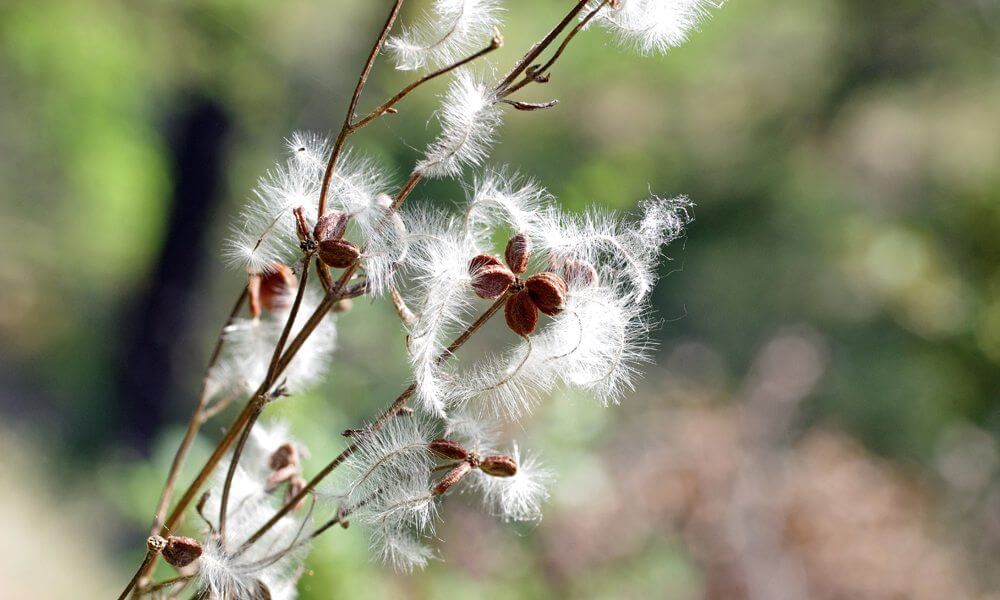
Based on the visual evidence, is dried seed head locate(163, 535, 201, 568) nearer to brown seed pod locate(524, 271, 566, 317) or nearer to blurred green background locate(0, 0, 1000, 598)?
brown seed pod locate(524, 271, 566, 317)

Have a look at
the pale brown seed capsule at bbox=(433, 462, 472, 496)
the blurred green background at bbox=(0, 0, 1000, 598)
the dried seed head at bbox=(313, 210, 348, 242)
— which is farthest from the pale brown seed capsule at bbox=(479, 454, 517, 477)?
the blurred green background at bbox=(0, 0, 1000, 598)

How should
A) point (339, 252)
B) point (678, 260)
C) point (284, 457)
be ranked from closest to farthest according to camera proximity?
point (339, 252) → point (284, 457) → point (678, 260)

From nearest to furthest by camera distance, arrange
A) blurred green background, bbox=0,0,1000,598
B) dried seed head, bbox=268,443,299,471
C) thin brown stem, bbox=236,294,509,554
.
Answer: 1. thin brown stem, bbox=236,294,509,554
2. dried seed head, bbox=268,443,299,471
3. blurred green background, bbox=0,0,1000,598

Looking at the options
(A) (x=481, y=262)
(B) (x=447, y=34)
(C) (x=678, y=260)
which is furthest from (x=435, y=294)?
(C) (x=678, y=260)

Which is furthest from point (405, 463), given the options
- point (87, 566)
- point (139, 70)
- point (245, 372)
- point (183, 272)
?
point (183, 272)

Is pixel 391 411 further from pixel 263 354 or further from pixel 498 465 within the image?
pixel 263 354

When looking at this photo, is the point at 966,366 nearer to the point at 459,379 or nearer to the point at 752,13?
the point at 752,13

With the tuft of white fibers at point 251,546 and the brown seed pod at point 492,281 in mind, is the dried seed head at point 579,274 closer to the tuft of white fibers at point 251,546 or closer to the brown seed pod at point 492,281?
the brown seed pod at point 492,281
